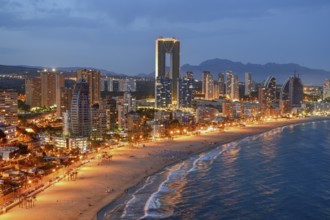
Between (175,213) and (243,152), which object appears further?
(243,152)

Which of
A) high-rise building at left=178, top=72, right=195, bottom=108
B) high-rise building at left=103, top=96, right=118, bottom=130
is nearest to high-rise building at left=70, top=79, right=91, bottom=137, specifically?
high-rise building at left=103, top=96, right=118, bottom=130

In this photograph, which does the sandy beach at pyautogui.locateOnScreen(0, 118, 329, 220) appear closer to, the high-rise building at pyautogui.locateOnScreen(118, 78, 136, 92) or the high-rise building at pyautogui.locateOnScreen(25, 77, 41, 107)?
the high-rise building at pyautogui.locateOnScreen(25, 77, 41, 107)

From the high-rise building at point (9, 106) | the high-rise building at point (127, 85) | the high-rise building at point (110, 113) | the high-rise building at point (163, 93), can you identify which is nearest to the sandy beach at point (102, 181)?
the high-rise building at point (110, 113)

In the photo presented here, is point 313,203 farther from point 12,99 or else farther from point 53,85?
point 53,85

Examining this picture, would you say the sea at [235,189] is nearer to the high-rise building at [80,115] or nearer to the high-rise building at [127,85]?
the high-rise building at [80,115]

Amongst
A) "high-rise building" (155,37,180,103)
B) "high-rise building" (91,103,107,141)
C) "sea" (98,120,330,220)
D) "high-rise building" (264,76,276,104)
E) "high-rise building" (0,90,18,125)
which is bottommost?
"sea" (98,120,330,220)

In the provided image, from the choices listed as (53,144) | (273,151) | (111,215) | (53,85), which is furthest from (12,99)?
(111,215)

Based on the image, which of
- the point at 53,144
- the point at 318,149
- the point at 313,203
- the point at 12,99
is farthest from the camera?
the point at 12,99
